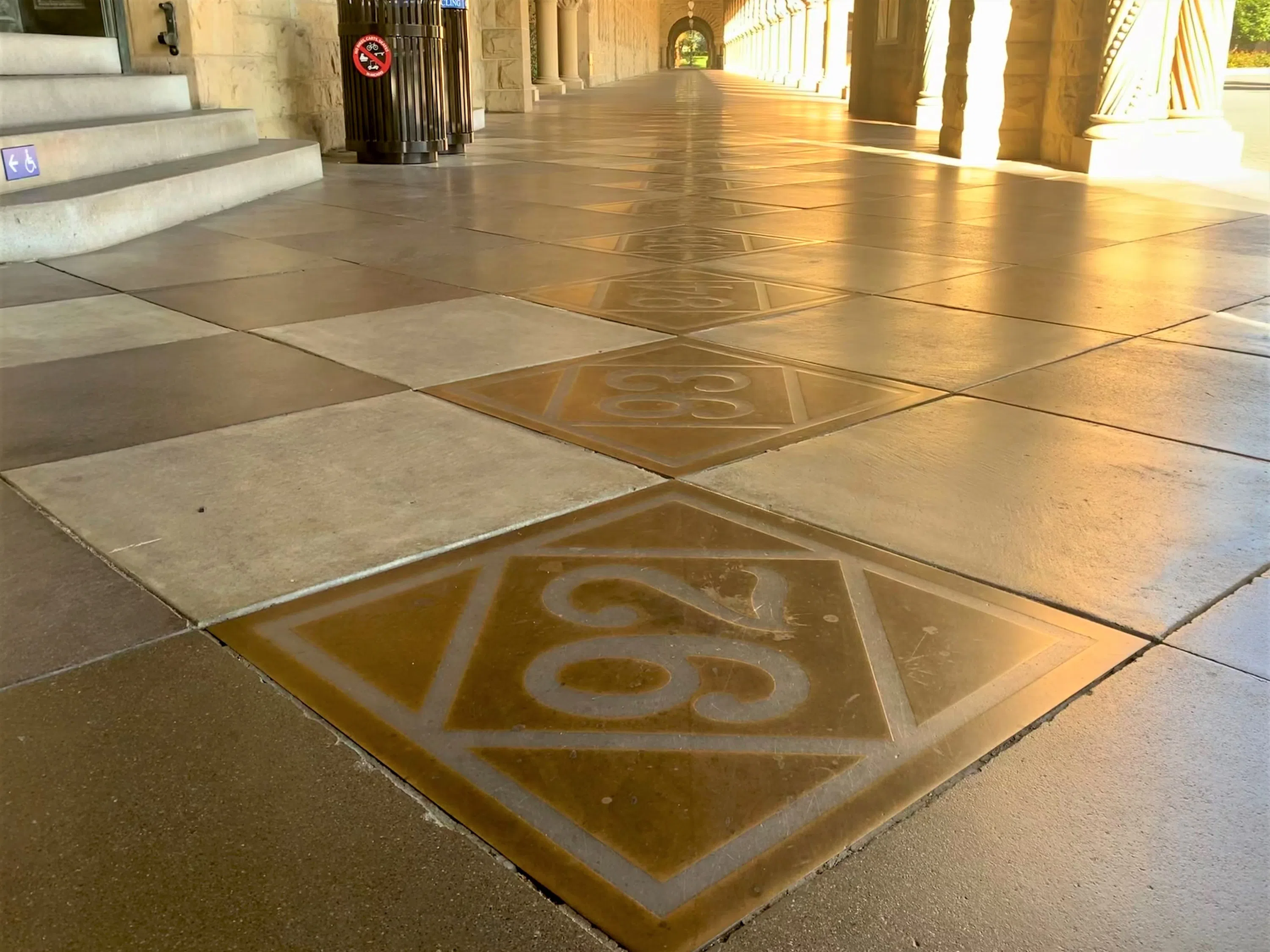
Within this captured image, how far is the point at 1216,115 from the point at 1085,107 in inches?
43.9

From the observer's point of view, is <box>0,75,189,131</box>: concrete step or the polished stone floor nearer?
the polished stone floor

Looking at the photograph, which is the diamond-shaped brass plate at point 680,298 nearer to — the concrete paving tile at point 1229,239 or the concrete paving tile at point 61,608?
the concrete paving tile at point 61,608

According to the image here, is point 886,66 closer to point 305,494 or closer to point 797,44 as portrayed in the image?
point 305,494

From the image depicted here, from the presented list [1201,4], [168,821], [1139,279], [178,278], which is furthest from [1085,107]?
[168,821]

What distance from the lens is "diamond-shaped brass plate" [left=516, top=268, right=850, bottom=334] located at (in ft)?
13.1

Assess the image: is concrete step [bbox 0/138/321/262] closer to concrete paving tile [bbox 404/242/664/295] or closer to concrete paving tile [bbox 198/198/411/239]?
concrete paving tile [bbox 198/198/411/239]

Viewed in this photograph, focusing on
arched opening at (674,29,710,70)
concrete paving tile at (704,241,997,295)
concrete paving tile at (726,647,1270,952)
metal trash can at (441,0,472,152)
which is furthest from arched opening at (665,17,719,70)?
concrete paving tile at (726,647,1270,952)

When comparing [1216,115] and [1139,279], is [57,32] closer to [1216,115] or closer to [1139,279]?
[1139,279]

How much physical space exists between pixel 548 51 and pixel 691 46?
85867mm

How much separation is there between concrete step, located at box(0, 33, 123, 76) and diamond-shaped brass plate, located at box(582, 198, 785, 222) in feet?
12.8

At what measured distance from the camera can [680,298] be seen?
4.34 meters

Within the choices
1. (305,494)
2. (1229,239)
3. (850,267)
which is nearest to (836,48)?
(1229,239)

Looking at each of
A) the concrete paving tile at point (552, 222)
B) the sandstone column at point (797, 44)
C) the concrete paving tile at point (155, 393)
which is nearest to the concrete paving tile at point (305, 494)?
the concrete paving tile at point (155, 393)

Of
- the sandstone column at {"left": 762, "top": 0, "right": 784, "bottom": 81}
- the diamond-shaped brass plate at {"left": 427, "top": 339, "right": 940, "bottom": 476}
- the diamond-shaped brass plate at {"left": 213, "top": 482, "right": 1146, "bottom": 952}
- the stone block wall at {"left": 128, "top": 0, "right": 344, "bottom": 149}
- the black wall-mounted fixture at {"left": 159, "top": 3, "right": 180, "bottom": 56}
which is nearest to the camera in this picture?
the diamond-shaped brass plate at {"left": 213, "top": 482, "right": 1146, "bottom": 952}
